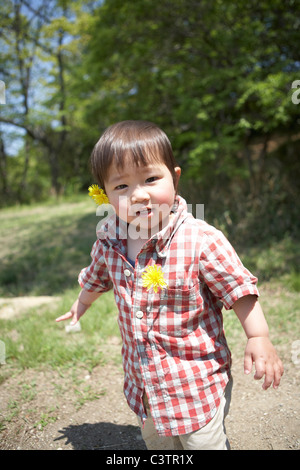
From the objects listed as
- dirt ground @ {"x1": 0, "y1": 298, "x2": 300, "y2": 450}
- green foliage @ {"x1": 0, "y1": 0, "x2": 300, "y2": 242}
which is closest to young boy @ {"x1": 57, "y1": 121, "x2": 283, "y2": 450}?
dirt ground @ {"x1": 0, "y1": 298, "x2": 300, "y2": 450}

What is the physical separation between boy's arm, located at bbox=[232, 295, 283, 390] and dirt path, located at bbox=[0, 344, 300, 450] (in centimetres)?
75

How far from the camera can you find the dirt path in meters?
1.79

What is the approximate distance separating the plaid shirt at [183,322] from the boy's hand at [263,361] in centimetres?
15

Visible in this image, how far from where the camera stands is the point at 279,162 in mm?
5344

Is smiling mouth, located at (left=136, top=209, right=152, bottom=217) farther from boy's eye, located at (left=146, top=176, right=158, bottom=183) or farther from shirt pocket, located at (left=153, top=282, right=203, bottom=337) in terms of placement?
shirt pocket, located at (left=153, top=282, right=203, bottom=337)

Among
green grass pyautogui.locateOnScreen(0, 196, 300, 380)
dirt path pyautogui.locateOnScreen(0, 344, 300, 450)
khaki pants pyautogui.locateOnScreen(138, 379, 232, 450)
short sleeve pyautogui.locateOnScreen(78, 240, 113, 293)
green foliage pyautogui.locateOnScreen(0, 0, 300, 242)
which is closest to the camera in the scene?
khaki pants pyautogui.locateOnScreen(138, 379, 232, 450)

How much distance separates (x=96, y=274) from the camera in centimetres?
159

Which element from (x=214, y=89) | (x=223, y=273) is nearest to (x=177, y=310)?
(x=223, y=273)

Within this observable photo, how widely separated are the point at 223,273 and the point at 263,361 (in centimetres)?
30

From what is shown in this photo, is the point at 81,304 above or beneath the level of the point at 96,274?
beneath

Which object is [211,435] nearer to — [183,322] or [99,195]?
[183,322]

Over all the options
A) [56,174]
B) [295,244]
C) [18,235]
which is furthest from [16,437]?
[56,174]
